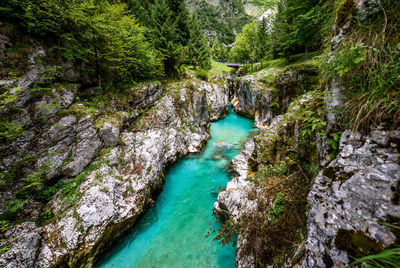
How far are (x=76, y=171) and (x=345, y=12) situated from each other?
883cm

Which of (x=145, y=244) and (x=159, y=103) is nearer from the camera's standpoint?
(x=145, y=244)

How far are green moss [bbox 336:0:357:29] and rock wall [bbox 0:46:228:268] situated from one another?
8.03m

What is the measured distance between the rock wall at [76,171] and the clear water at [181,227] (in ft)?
2.12

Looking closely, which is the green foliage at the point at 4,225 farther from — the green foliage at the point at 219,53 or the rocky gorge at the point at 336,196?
the green foliage at the point at 219,53

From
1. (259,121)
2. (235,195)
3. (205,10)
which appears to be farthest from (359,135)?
(205,10)

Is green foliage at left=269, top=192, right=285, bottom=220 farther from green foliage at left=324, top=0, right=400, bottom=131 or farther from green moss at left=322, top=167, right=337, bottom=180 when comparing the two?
green foliage at left=324, top=0, right=400, bottom=131

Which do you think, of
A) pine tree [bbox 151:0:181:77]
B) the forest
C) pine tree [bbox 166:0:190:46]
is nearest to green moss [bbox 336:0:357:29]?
the forest

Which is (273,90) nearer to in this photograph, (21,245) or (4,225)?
(21,245)

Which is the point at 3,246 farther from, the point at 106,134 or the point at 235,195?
the point at 235,195

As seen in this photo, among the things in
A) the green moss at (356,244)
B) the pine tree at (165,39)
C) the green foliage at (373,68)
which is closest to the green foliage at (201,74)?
the pine tree at (165,39)

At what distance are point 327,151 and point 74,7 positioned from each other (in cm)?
995

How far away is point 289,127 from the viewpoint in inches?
Result: 174

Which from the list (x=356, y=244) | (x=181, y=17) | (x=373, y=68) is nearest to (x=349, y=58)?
(x=373, y=68)

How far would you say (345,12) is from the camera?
7.30 ft
